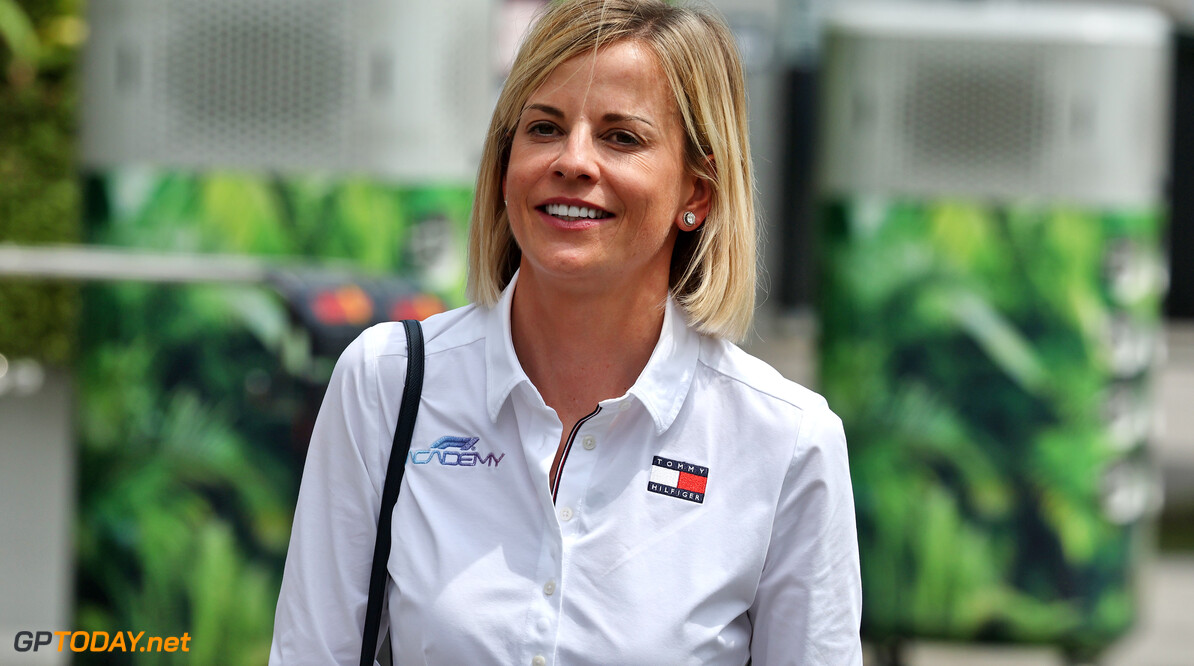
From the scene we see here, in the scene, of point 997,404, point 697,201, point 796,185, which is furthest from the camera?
point 796,185

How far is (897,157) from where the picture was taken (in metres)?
5.26

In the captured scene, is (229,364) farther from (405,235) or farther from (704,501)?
(704,501)

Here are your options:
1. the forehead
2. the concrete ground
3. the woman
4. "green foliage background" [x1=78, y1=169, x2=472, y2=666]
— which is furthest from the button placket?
"green foliage background" [x1=78, y1=169, x2=472, y2=666]

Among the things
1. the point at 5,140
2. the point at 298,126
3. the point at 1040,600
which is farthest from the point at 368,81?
the point at 1040,600

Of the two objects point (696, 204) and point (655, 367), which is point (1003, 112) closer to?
point (696, 204)

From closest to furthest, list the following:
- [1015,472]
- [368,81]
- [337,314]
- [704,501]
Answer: [704,501]
[337,314]
[368,81]
[1015,472]

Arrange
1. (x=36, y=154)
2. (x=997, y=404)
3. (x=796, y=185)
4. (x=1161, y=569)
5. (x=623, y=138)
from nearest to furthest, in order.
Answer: (x=623, y=138)
(x=997, y=404)
(x=36, y=154)
(x=1161, y=569)
(x=796, y=185)

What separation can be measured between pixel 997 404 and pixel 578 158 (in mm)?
3620

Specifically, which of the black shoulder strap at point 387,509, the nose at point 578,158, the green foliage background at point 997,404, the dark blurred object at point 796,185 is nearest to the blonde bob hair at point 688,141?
the nose at point 578,158

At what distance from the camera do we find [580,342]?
6.78 feet

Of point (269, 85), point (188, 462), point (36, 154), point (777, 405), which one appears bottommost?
point (188, 462)

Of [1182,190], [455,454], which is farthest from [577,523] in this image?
[1182,190]

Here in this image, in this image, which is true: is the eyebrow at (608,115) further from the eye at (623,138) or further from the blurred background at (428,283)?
the blurred background at (428,283)

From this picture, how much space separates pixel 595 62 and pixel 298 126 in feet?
9.01
